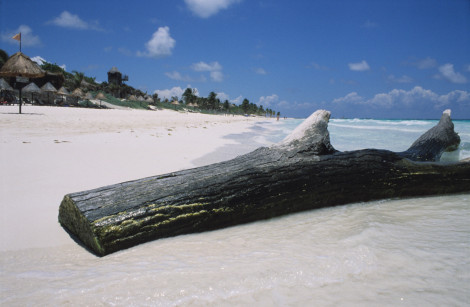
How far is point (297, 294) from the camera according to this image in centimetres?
131

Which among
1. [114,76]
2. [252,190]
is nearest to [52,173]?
[252,190]

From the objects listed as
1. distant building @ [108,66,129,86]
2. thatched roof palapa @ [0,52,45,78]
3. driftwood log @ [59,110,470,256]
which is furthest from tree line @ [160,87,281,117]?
driftwood log @ [59,110,470,256]

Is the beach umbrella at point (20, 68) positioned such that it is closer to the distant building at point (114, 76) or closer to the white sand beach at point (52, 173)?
the white sand beach at point (52, 173)

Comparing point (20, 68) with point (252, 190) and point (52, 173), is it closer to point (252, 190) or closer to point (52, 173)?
point (52, 173)

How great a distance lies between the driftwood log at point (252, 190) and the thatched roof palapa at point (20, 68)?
1895cm

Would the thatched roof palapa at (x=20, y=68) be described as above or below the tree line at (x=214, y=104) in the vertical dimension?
below

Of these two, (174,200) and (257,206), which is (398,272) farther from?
→ (174,200)

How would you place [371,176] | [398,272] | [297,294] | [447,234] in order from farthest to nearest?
[371,176] < [447,234] < [398,272] < [297,294]

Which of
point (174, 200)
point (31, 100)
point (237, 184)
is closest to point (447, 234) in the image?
point (237, 184)

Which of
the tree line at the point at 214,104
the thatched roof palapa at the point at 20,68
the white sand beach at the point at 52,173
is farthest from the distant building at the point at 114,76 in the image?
the white sand beach at the point at 52,173

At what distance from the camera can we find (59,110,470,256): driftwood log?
205cm

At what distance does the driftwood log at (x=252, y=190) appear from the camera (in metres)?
2.05

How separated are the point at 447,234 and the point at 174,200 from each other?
2.20m

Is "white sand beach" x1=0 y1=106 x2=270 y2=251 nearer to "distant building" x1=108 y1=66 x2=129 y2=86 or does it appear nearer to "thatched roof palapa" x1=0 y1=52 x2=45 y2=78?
"thatched roof palapa" x1=0 y1=52 x2=45 y2=78
